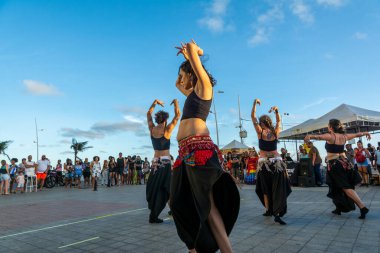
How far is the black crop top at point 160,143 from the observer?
5176mm

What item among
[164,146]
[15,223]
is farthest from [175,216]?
[15,223]

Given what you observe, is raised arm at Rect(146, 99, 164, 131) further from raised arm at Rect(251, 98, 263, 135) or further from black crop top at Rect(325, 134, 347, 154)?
black crop top at Rect(325, 134, 347, 154)

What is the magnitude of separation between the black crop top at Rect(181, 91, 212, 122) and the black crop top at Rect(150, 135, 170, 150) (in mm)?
2615

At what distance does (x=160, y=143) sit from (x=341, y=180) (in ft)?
10.8

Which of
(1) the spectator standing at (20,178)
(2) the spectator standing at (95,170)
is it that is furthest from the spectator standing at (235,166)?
(1) the spectator standing at (20,178)

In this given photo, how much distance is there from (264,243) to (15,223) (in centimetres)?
471

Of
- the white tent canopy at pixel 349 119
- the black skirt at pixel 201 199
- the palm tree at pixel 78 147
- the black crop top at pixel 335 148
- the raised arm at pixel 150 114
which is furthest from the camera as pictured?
the palm tree at pixel 78 147

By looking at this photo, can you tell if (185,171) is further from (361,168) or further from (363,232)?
(361,168)

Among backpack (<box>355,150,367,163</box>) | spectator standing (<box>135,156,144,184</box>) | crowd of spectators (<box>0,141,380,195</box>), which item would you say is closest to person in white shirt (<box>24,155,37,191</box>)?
crowd of spectators (<box>0,141,380,195</box>)

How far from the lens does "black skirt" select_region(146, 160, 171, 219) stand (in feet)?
16.2

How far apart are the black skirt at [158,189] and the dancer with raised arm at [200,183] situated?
2.41 m

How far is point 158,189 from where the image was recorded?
16.4ft

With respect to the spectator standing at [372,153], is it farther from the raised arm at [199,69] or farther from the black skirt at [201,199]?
the raised arm at [199,69]

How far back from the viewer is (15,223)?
18.0ft
